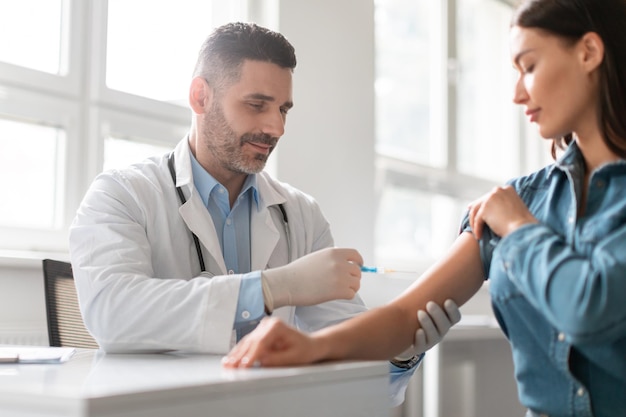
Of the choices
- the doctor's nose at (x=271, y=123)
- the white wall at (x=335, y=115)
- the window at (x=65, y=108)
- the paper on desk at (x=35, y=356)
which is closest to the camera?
the paper on desk at (x=35, y=356)

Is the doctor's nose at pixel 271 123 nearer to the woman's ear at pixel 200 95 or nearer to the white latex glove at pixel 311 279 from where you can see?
the woman's ear at pixel 200 95

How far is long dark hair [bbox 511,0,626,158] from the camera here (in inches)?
52.1

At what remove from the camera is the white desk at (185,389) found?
810mm

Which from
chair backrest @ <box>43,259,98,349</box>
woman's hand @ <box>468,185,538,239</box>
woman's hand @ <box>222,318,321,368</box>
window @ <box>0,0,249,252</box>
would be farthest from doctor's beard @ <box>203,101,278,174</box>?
woman's hand @ <box>222,318,321,368</box>

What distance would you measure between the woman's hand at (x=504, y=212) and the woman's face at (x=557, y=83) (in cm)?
13

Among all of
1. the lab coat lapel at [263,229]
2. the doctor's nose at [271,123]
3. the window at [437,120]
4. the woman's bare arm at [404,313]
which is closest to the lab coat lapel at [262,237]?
the lab coat lapel at [263,229]

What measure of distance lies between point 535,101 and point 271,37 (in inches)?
38.1

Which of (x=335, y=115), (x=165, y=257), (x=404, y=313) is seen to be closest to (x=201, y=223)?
(x=165, y=257)

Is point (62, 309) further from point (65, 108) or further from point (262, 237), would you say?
point (65, 108)

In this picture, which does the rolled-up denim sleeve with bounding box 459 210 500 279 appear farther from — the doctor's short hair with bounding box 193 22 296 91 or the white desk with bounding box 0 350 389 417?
the doctor's short hair with bounding box 193 22 296 91

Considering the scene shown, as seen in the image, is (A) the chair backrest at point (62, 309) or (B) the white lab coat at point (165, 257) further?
(A) the chair backrest at point (62, 309)

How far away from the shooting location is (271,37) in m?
2.13

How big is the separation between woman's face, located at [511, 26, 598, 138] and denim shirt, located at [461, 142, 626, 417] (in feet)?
0.22

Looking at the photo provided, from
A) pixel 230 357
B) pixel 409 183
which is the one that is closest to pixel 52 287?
pixel 230 357
